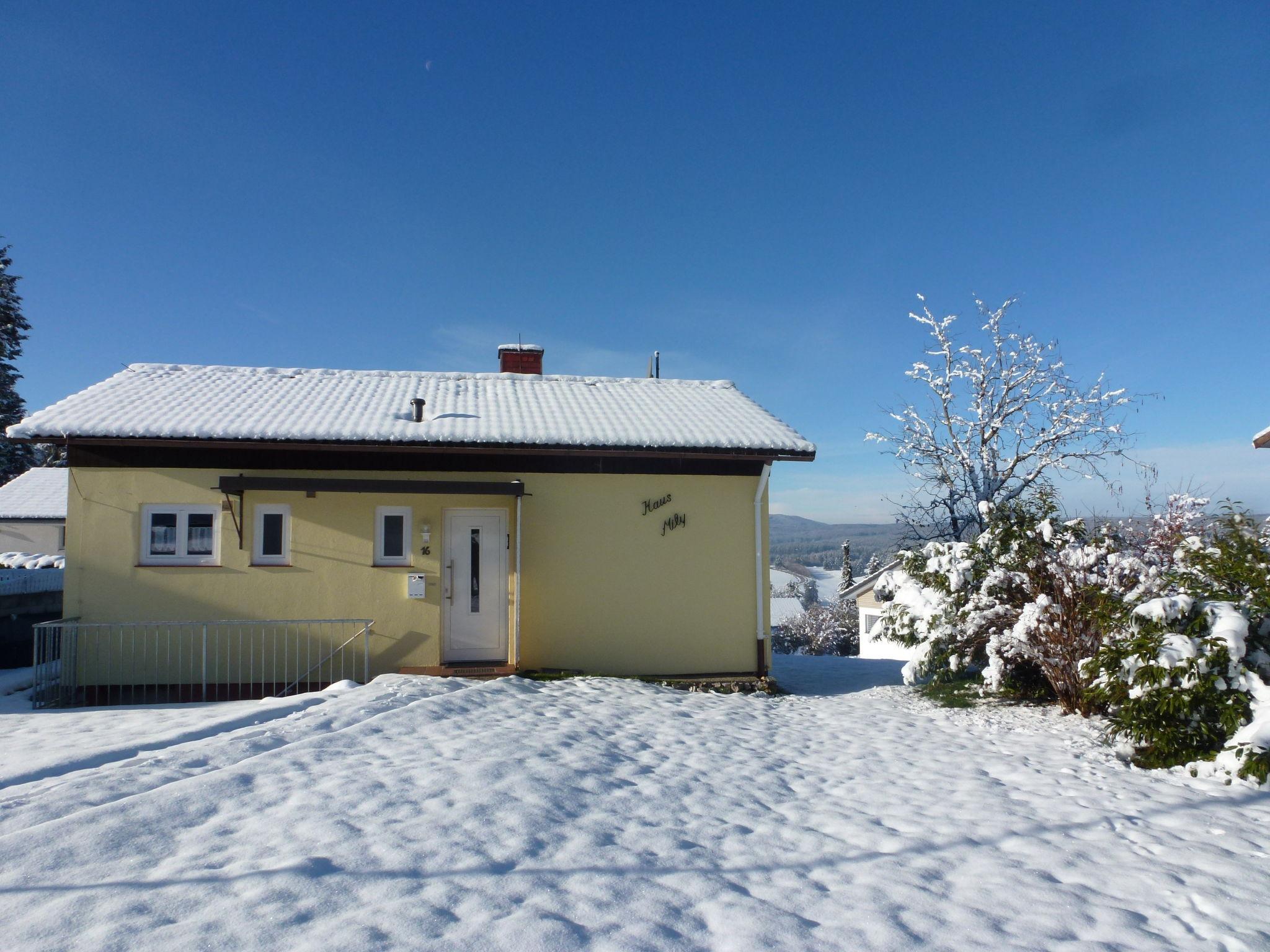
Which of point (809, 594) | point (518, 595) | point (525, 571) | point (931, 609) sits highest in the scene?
point (525, 571)

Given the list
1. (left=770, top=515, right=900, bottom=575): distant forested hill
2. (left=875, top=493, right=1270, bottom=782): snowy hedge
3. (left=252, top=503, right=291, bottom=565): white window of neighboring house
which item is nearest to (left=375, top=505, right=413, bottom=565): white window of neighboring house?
(left=252, top=503, right=291, bottom=565): white window of neighboring house

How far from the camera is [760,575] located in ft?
35.2

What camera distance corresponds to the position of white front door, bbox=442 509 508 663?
1024 cm

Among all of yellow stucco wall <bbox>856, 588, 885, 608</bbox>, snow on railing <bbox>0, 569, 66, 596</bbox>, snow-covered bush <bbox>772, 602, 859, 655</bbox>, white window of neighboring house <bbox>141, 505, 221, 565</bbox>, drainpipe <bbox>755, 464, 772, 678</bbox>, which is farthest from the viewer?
yellow stucco wall <bbox>856, 588, 885, 608</bbox>

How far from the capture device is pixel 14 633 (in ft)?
41.1

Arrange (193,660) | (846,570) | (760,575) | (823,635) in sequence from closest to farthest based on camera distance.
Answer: (193,660), (760,575), (823,635), (846,570)

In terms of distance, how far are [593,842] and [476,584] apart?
245 inches

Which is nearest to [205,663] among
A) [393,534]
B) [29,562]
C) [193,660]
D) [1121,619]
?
[193,660]

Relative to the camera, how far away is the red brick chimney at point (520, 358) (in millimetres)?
14703

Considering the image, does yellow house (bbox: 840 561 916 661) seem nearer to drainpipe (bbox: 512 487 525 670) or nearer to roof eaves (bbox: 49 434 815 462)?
roof eaves (bbox: 49 434 815 462)

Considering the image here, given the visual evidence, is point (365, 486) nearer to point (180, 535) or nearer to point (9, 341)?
point (180, 535)

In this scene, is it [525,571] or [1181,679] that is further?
[525,571]

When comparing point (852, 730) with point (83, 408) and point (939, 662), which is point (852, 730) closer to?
point (939, 662)

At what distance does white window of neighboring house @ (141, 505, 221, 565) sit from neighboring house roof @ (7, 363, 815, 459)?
3.32 feet
